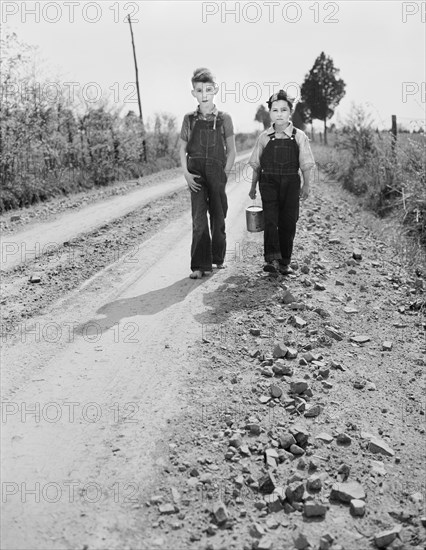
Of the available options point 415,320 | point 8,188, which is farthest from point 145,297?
point 8,188

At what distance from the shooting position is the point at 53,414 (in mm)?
3682

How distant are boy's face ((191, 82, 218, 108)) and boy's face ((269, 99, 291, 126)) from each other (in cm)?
59

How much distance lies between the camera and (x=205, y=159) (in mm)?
6074

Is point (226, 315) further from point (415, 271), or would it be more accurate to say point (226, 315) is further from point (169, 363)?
point (415, 271)

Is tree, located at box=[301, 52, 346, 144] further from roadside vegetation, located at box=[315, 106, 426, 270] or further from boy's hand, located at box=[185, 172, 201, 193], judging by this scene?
boy's hand, located at box=[185, 172, 201, 193]

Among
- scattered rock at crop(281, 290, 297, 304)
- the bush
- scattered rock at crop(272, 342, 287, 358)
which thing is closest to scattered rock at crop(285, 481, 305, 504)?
scattered rock at crop(272, 342, 287, 358)

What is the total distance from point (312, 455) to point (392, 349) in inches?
77.2

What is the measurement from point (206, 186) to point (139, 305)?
4.85 feet

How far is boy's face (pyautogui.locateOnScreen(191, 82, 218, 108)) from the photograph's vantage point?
229 inches

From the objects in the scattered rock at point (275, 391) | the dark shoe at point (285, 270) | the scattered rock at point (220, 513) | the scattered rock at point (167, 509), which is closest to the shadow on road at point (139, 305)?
the dark shoe at point (285, 270)

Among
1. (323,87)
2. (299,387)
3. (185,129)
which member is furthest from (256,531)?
(323,87)

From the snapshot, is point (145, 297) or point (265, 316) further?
point (145, 297)

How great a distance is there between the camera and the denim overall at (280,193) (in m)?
6.07
